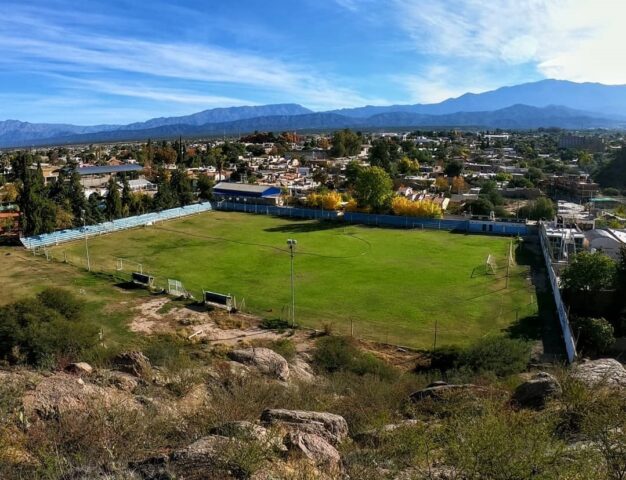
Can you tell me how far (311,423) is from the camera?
927 centimetres

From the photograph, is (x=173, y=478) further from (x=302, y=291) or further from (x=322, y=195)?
(x=322, y=195)

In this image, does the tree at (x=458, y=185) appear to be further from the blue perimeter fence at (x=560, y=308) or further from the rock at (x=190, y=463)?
the rock at (x=190, y=463)

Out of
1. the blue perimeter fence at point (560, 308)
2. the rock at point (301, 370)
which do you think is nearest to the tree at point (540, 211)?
the blue perimeter fence at point (560, 308)

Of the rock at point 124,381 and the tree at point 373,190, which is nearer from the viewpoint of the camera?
the rock at point 124,381

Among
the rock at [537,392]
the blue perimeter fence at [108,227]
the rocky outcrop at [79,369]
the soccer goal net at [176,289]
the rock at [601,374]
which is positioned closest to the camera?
the rock at [537,392]

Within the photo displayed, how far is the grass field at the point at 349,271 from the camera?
908 inches

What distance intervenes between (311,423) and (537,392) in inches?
199

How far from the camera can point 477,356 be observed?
52.3ft

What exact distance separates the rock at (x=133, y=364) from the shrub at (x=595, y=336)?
1509 cm

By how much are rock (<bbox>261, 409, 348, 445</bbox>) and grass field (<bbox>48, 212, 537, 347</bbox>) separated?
11535 millimetres

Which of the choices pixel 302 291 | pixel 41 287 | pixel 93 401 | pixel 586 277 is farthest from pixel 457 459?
pixel 41 287

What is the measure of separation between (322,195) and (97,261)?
24.0 m

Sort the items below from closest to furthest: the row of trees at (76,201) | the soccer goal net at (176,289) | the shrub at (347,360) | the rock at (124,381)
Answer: the rock at (124,381)
the shrub at (347,360)
the soccer goal net at (176,289)
the row of trees at (76,201)

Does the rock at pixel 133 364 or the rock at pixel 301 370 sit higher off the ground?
the rock at pixel 133 364
